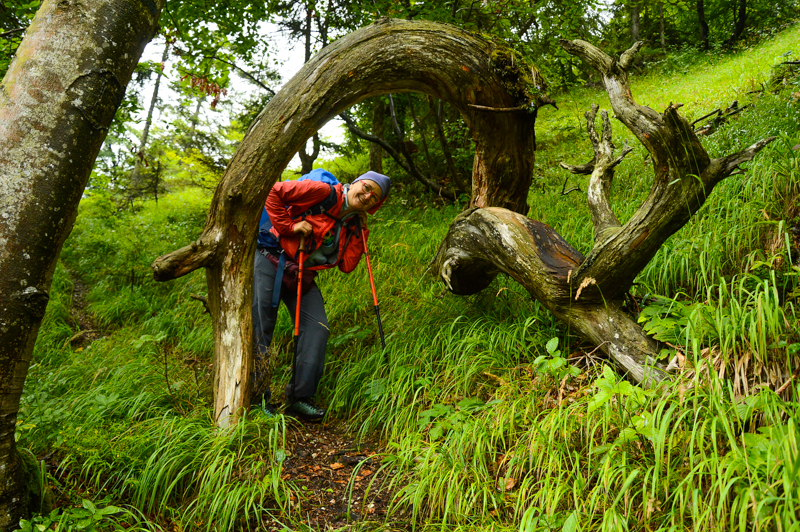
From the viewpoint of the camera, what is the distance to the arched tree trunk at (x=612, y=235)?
2836 millimetres

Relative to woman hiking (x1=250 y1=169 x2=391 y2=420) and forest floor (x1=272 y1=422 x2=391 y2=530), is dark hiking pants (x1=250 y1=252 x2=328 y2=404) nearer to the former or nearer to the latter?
woman hiking (x1=250 y1=169 x2=391 y2=420)

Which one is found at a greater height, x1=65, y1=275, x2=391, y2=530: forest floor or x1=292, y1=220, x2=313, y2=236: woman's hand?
x1=292, y1=220, x2=313, y2=236: woman's hand

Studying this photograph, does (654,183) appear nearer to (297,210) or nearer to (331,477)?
(297,210)

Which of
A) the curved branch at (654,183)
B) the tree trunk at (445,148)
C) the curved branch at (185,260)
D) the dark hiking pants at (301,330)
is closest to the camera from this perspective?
the curved branch at (654,183)

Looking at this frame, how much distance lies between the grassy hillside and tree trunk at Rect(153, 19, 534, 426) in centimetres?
62

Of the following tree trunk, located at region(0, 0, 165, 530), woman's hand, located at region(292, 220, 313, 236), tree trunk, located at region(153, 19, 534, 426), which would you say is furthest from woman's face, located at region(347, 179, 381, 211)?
tree trunk, located at region(0, 0, 165, 530)

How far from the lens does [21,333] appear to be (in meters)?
1.93

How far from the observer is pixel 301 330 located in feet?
14.2

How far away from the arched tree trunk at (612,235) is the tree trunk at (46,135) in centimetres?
283

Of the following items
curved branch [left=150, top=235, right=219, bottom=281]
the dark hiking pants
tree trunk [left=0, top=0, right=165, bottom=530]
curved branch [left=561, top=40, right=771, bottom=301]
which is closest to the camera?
tree trunk [left=0, top=0, right=165, bottom=530]

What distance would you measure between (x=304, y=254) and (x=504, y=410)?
7.27ft

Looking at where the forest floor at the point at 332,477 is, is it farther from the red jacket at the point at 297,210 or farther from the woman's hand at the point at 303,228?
the woman's hand at the point at 303,228

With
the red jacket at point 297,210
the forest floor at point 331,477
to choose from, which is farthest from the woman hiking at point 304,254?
the forest floor at point 331,477

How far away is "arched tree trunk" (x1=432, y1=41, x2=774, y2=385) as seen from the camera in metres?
2.84
